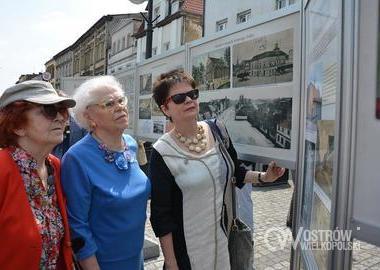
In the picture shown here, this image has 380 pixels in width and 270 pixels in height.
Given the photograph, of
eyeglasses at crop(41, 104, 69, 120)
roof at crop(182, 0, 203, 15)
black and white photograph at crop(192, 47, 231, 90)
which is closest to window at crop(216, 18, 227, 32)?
roof at crop(182, 0, 203, 15)

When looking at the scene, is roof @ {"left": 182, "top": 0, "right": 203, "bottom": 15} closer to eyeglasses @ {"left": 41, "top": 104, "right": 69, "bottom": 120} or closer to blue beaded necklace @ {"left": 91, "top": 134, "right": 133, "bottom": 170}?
A: blue beaded necklace @ {"left": 91, "top": 134, "right": 133, "bottom": 170}

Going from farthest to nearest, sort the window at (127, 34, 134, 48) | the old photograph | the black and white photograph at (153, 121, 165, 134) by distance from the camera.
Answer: the window at (127, 34, 134, 48) → the old photograph → the black and white photograph at (153, 121, 165, 134)

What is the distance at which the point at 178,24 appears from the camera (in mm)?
23734

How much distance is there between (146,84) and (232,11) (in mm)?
13708

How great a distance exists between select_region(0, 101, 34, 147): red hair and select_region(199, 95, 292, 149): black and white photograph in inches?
48.3

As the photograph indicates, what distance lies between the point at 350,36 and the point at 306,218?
92cm

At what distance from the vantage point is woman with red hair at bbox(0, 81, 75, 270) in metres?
1.82

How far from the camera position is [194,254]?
7.40ft

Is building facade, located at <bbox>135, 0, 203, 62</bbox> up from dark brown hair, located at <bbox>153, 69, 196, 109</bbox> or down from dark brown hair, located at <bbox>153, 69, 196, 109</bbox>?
up

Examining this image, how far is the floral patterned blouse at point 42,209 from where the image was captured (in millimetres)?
1897

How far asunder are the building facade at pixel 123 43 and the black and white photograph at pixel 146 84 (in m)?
27.3

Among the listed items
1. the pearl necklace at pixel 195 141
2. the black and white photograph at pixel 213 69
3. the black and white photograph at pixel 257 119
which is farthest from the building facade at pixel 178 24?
the pearl necklace at pixel 195 141

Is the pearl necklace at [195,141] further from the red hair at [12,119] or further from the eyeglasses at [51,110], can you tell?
the red hair at [12,119]

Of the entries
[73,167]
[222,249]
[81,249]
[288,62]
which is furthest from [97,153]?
[288,62]
